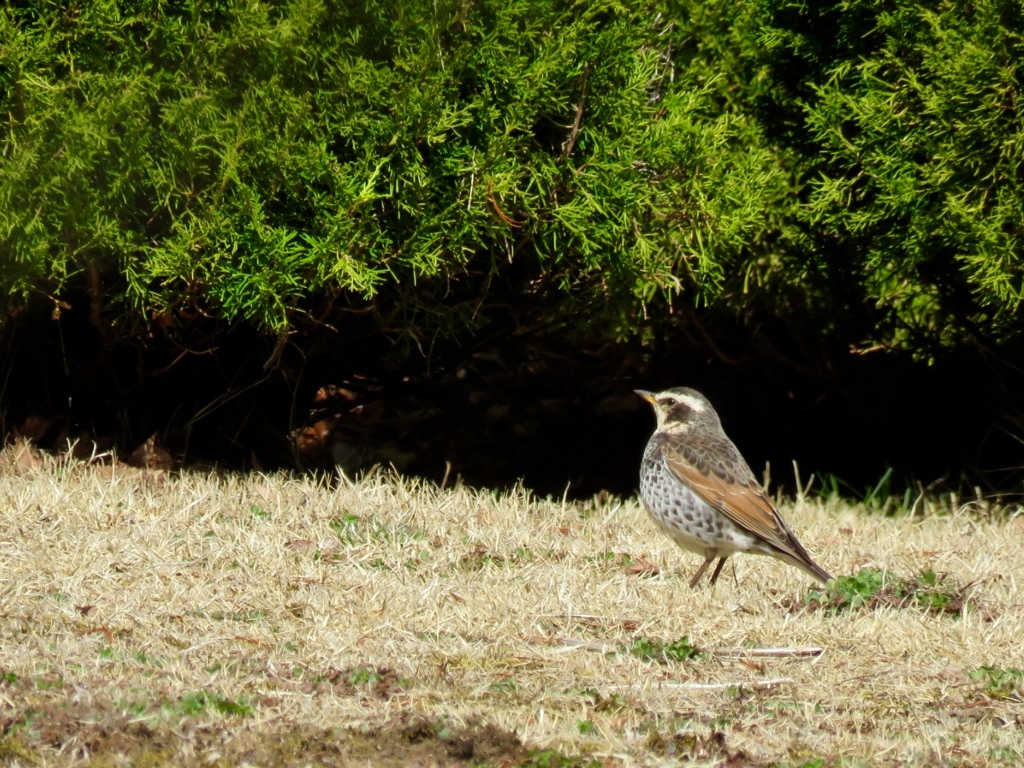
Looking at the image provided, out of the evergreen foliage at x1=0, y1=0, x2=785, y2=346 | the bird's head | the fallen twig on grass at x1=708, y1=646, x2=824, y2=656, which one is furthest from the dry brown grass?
the evergreen foliage at x1=0, y1=0, x2=785, y2=346

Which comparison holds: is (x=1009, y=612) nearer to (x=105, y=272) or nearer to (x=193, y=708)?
(x=193, y=708)

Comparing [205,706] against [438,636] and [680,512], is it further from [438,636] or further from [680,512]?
[680,512]

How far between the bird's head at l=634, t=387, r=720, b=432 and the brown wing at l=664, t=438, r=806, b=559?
8.6 inches

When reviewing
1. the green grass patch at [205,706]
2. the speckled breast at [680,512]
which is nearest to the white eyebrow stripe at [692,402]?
the speckled breast at [680,512]

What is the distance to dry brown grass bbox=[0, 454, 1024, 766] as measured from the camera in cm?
369

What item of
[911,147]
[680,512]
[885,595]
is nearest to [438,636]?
[680,512]

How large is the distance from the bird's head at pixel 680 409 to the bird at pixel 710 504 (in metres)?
0.11

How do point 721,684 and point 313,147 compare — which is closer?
point 721,684

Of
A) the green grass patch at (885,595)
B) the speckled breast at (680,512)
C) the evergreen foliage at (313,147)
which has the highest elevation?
the evergreen foliage at (313,147)

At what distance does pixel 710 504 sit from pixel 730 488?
16cm

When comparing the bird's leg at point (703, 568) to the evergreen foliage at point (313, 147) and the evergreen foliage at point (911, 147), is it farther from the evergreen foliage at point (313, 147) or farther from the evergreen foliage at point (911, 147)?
the evergreen foliage at point (911, 147)

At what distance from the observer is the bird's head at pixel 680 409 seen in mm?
6465

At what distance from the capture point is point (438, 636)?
4.63 meters

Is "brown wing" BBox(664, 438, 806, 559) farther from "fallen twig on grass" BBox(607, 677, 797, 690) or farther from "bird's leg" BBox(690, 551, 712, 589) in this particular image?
"fallen twig on grass" BBox(607, 677, 797, 690)
